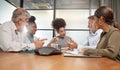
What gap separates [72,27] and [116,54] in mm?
3453

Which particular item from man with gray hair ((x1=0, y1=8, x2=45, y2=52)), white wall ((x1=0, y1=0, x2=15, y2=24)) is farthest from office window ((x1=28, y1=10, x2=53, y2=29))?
man with gray hair ((x1=0, y1=8, x2=45, y2=52))

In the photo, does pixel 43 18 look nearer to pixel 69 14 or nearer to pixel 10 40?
pixel 69 14

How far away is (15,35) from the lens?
233 cm

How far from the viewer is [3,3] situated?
16.0 ft

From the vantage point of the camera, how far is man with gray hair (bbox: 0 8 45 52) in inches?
83.1

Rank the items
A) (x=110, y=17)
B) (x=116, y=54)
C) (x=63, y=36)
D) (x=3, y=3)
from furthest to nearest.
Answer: (x=3, y=3)
(x=63, y=36)
(x=110, y=17)
(x=116, y=54)

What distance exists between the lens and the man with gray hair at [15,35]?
211 cm

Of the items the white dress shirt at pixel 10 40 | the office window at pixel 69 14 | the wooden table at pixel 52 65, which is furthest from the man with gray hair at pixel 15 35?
the office window at pixel 69 14

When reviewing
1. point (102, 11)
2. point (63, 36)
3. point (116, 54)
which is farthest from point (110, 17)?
point (63, 36)

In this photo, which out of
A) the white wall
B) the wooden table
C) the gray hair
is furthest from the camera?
the white wall

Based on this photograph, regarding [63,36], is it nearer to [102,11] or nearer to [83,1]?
[102,11]

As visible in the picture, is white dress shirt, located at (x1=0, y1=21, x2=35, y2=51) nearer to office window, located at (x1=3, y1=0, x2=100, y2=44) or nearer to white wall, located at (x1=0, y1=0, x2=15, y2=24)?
white wall, located at (x1=0, y1=0, x2=15, y2=24)

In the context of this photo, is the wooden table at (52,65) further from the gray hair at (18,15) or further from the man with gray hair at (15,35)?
the gray hair at (18,15)

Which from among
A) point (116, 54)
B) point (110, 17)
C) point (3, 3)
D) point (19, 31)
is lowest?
point (116, 54)
